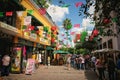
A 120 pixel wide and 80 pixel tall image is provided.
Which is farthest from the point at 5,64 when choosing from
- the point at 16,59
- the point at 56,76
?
the point at 56,76

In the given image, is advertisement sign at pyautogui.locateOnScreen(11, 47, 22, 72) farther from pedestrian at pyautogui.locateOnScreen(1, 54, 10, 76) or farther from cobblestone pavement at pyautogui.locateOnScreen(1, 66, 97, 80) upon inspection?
pedestrian at pyautogui.locateOnScreen(1, 54, 10, 76)

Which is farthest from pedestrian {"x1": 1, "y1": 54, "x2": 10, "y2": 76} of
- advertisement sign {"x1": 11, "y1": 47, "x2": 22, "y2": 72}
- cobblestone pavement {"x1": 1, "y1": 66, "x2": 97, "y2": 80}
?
advertisement sign {"x1": 11, "y1": 47, "x2": 22, "y2": 72}

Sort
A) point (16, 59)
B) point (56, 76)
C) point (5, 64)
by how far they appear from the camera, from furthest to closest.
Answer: point (16, 59) < point (56, 76) < point (5, 64)

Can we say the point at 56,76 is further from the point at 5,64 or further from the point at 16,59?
the point at 5,64

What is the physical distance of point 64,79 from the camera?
48.3ft

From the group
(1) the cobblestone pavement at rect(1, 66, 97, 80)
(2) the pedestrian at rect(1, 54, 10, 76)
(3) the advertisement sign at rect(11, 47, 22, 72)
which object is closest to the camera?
(1) the cobblestone pavement at rect(1, 66, 97, 80)

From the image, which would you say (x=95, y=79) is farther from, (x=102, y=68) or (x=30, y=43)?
(x=30, y=43)

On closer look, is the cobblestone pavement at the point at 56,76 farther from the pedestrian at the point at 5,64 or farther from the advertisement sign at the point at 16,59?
the advertisement sign at the point at 16,59

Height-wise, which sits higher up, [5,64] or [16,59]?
[16,59]

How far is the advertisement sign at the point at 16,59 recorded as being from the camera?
1780 cm

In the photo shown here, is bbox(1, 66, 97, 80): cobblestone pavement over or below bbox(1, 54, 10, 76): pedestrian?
below

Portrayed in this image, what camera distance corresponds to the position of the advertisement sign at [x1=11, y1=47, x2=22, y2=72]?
17797 mm

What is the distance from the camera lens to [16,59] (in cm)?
1786

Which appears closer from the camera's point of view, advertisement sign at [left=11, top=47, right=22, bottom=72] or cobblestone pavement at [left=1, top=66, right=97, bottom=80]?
cobblestone pavement at [left=1, top=66, right=97, bottom=80]
